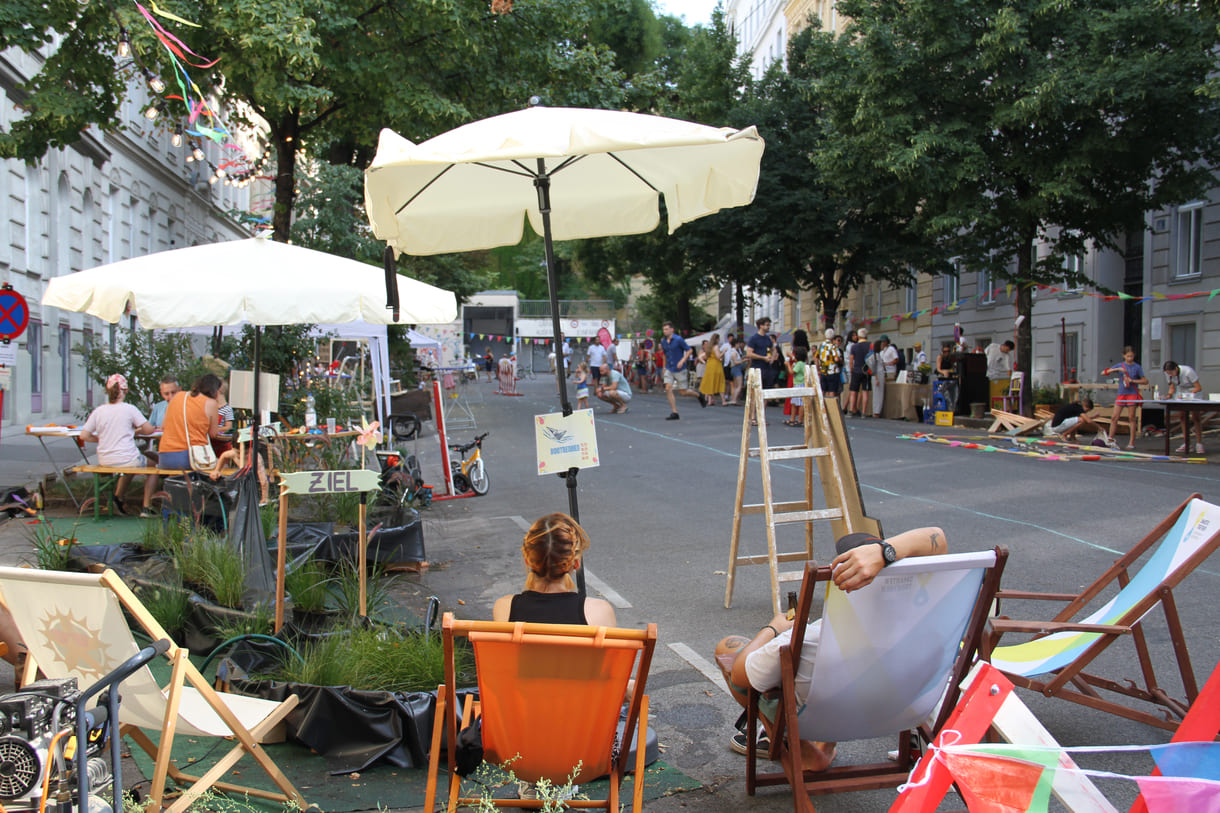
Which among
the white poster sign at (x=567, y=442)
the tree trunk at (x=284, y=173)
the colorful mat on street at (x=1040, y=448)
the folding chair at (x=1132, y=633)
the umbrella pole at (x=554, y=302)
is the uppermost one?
the tree trunk at (x=284, y=173)

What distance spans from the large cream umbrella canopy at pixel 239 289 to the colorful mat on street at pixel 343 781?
302 centimetres

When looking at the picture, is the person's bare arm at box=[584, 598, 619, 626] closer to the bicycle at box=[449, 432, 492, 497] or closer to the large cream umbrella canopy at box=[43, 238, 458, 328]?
the large cream umbrella canopy at box=[43, 238, 458, 328]

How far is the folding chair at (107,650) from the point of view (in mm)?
2980

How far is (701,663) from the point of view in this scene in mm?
5293

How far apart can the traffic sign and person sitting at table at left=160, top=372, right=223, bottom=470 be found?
478cm

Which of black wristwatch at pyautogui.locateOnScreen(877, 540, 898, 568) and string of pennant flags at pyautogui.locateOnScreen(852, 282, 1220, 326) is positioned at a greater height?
string of pennant flags at pyautogui.locateOnScreen(852, 282, 1220, 326)

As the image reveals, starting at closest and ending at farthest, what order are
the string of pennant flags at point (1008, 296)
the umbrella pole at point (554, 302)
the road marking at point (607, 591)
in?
the umbrella pole at point (554, 302) → the road marking at point (607, 591) → the string of pennant flags at point (1008, 296)

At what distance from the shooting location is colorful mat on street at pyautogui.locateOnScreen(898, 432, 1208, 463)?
1413cm

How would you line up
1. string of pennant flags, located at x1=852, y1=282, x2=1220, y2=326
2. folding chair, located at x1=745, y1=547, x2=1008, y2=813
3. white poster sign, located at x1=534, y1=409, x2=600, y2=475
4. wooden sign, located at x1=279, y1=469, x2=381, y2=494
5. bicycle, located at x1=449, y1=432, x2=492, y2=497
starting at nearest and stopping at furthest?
1. folding chair, located at x1=745, y1=547, x2=1008, y2=813
2. white poster sign, located at x1=534, y1=409, x2=600, y2=475
3. wooden sign, located at x1=279, y1=469, x2=381, y2=494
4. bicycle, located at x1=449, y1=432, x2=492, y2=497
5. string of pennant flags, located at x1=852, y1=282, x2=1220, y2=326

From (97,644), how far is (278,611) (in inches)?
86.3

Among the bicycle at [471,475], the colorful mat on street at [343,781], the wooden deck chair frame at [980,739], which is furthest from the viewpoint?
the bicycle at [471,475]

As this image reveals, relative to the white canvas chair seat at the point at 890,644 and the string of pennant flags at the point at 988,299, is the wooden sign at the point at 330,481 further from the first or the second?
the string of pennant flags at the point at 988,299

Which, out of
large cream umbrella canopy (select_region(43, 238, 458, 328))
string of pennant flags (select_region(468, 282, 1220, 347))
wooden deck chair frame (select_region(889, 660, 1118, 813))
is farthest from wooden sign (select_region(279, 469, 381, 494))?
string of pennant flags (select_region(468, 282, 1220, 347))

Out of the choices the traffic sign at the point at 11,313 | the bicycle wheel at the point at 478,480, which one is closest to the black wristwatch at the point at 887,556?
the bicycle wheel at the point at 478,480
